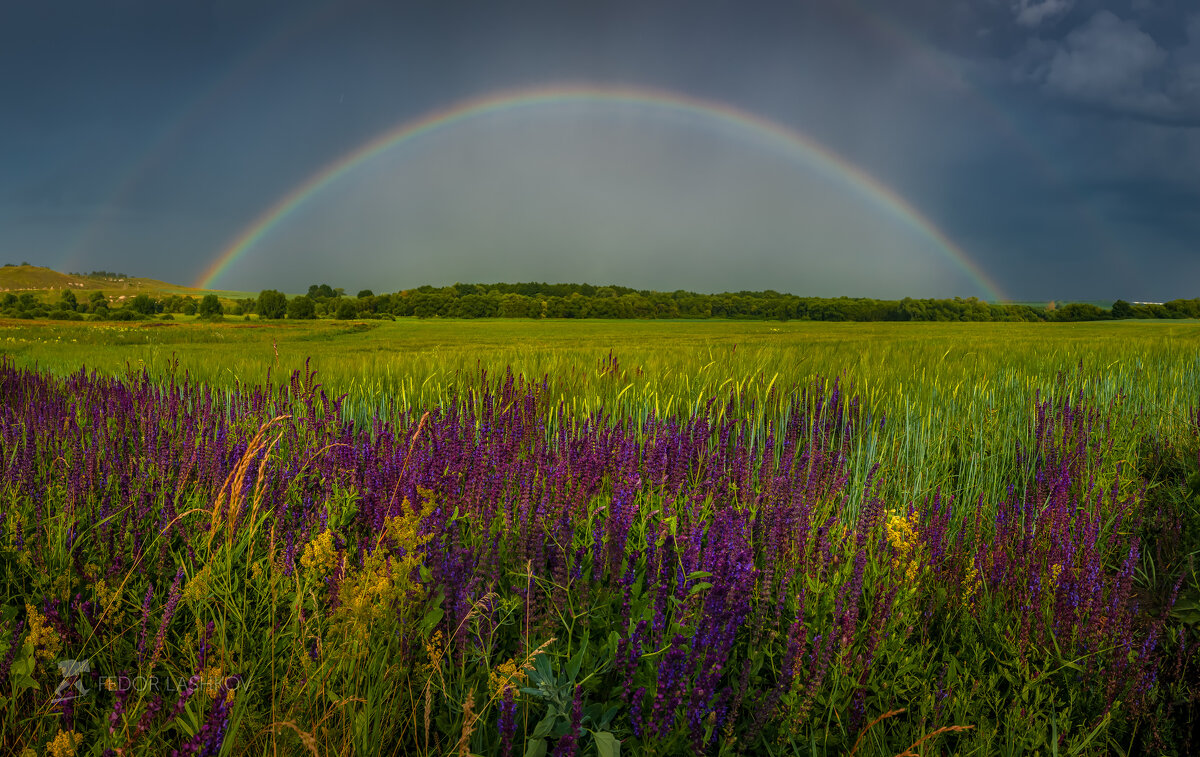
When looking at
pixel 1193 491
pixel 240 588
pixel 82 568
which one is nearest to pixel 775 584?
pixel 240 588

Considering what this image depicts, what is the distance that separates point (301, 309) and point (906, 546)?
7340cm

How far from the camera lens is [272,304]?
70875 millimetres

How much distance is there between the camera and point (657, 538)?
2.02 meters

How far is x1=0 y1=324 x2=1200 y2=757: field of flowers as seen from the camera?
4.88 ft

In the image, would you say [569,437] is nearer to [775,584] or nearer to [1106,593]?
[775,584]

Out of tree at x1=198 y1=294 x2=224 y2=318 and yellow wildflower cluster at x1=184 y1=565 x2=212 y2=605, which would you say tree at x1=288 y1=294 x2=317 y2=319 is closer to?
tree at x1=198 y1=294 x2=224 y2=318

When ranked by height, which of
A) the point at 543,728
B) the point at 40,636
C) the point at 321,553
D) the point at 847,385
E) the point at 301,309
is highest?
the point at 301,309

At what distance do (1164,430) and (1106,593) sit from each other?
13.7 feet

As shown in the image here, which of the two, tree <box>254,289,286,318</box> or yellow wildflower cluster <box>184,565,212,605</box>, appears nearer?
yellow wildflower cluster <box>184,565,212,605</box>

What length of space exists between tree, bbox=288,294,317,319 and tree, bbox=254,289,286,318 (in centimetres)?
233

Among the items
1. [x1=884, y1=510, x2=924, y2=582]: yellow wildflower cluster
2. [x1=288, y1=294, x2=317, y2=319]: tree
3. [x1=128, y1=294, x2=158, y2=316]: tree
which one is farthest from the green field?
[x1=128, y1=294, x2=158, y2=316]: tree

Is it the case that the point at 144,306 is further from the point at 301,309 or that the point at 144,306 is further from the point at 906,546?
the point at 906,546

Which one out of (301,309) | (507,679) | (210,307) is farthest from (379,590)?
(301,309)

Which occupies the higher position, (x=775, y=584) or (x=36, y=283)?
(x=36, y=283)
